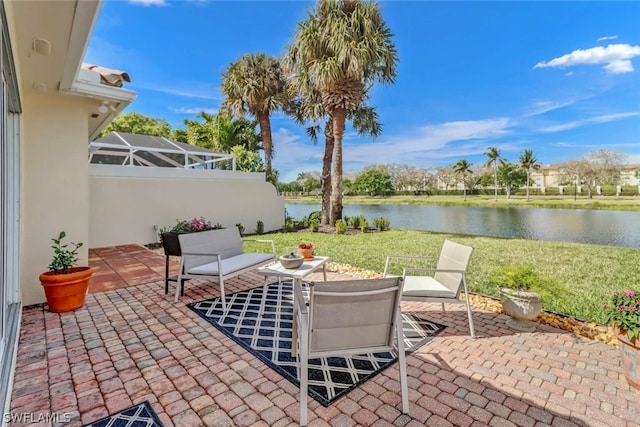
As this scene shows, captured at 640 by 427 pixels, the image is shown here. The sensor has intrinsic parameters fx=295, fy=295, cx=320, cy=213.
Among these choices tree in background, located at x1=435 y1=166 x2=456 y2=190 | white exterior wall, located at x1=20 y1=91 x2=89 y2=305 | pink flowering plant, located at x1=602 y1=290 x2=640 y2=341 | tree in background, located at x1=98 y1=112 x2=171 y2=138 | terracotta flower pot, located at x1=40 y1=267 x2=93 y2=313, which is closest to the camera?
pink flowering plant, located at x1=602 y1=290 x2=640 y2=341

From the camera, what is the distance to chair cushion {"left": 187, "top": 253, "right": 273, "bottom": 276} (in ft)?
12.6

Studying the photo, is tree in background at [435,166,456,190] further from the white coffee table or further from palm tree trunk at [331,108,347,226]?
the white coffee table

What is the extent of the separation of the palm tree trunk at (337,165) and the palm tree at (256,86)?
3516mm

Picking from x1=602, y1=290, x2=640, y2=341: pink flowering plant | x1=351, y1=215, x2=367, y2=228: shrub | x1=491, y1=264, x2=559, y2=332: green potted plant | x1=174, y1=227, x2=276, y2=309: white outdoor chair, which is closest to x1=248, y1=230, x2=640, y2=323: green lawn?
x1=491, y1=264, x2=559, y2=332: green potted plant

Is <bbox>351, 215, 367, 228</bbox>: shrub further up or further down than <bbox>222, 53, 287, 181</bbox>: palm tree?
further down

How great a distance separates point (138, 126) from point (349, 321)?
86.2ft

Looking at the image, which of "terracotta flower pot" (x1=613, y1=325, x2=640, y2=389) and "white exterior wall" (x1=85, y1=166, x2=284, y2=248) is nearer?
"terracotta flower pot" (x1=613, y1=325, x2=640, y2=389)

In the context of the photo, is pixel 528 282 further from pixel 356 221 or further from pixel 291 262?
pixel 356 221

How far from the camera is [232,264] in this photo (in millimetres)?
4145

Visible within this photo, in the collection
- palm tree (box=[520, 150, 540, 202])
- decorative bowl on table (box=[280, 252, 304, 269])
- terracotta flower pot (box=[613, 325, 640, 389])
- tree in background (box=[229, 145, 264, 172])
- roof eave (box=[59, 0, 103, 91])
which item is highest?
palm tree (box=[520, 150, 540, 202])

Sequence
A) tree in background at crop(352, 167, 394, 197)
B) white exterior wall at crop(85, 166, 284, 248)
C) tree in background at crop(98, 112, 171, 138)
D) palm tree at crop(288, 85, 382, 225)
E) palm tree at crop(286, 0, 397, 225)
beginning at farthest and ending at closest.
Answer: tree in background at crop(352, 167, 394, 197) < tree in background at crop(98, 112, 171, 138) < palm tree at crop(288, 85, 382, 225) < palm tree at crop(286, 0, 397, 225) < white exterior wall at crop(85, 166, 284, 248)

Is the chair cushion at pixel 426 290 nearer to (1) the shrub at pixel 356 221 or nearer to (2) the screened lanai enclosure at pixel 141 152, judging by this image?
(1) the shrub at pixel 356 221

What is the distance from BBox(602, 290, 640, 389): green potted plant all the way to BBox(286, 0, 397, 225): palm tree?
30.6 ft

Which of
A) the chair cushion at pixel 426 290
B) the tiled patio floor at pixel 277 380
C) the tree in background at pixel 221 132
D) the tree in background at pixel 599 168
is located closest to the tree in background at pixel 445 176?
the tree in background at pixel 599 168
